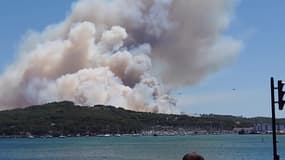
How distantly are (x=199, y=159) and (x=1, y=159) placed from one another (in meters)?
104

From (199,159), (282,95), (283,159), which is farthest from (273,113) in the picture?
(283,159)

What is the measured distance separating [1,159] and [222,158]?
37.6m

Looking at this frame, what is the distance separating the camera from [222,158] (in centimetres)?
10038

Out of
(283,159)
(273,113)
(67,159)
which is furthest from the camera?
(67,159)

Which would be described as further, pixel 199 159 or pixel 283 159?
pixel 283 159

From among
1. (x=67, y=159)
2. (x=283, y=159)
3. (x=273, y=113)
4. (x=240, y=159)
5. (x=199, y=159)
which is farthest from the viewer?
(x=67, y=159)

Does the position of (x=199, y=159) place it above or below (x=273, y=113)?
below

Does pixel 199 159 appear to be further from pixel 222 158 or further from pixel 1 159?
pixel 1 159

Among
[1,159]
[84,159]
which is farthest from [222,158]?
[1,159]

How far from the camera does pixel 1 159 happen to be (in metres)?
110

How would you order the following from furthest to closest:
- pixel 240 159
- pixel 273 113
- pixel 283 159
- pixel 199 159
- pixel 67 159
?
pixel 67 159 < pixel 240 159 < pixel 283 159 < pixel 273 113 < pixel 199 159

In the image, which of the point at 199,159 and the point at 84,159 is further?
the point at 84,159

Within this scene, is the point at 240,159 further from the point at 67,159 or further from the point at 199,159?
the point at 199,159

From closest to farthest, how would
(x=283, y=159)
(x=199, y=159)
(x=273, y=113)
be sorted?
(x=199, y=159) → (x=273, y=113) → (x=283, y=159)
